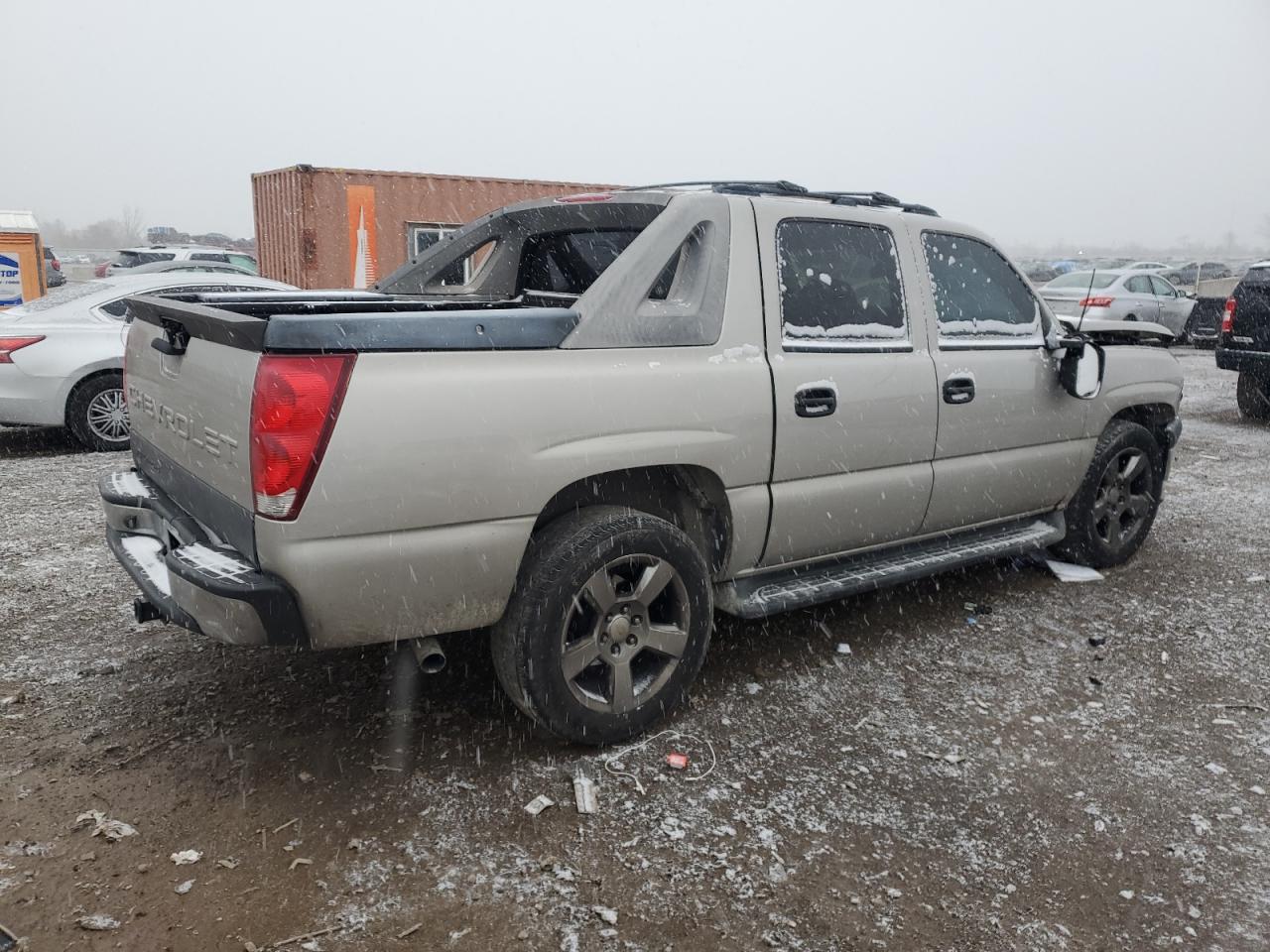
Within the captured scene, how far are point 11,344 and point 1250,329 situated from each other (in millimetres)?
11094

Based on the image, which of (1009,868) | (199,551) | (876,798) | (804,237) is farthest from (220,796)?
(804,237)

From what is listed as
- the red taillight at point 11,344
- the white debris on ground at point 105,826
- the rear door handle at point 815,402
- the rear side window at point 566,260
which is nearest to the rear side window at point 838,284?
the rear door handle at point 815,402

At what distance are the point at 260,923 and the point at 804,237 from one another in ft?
9.12

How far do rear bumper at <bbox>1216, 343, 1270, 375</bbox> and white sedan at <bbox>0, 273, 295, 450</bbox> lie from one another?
9151 mm

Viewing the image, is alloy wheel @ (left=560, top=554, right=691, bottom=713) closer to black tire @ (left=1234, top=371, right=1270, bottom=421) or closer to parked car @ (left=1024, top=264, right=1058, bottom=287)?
black tire @ (left=1234, top=371, right=1270, bottom=421)

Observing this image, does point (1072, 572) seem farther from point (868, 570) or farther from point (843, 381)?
point (843, 381)

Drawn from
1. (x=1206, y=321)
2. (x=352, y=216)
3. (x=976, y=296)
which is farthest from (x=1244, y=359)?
(x=352, y=216)

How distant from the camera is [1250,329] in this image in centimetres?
976

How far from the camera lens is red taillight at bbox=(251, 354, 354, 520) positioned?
2477mm

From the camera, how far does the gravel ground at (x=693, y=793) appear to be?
2426 millimetres

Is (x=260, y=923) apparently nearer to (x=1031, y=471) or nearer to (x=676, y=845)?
(x=676, y=845)

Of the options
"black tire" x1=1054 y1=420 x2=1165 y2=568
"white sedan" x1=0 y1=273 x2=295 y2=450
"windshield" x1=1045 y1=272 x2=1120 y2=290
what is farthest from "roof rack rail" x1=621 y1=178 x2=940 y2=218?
"windshield" x1=1045 y1=272 x2=1120 y2=290

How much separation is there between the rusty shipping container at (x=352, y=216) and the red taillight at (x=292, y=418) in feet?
41.1

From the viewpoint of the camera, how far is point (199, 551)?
2803 mm
